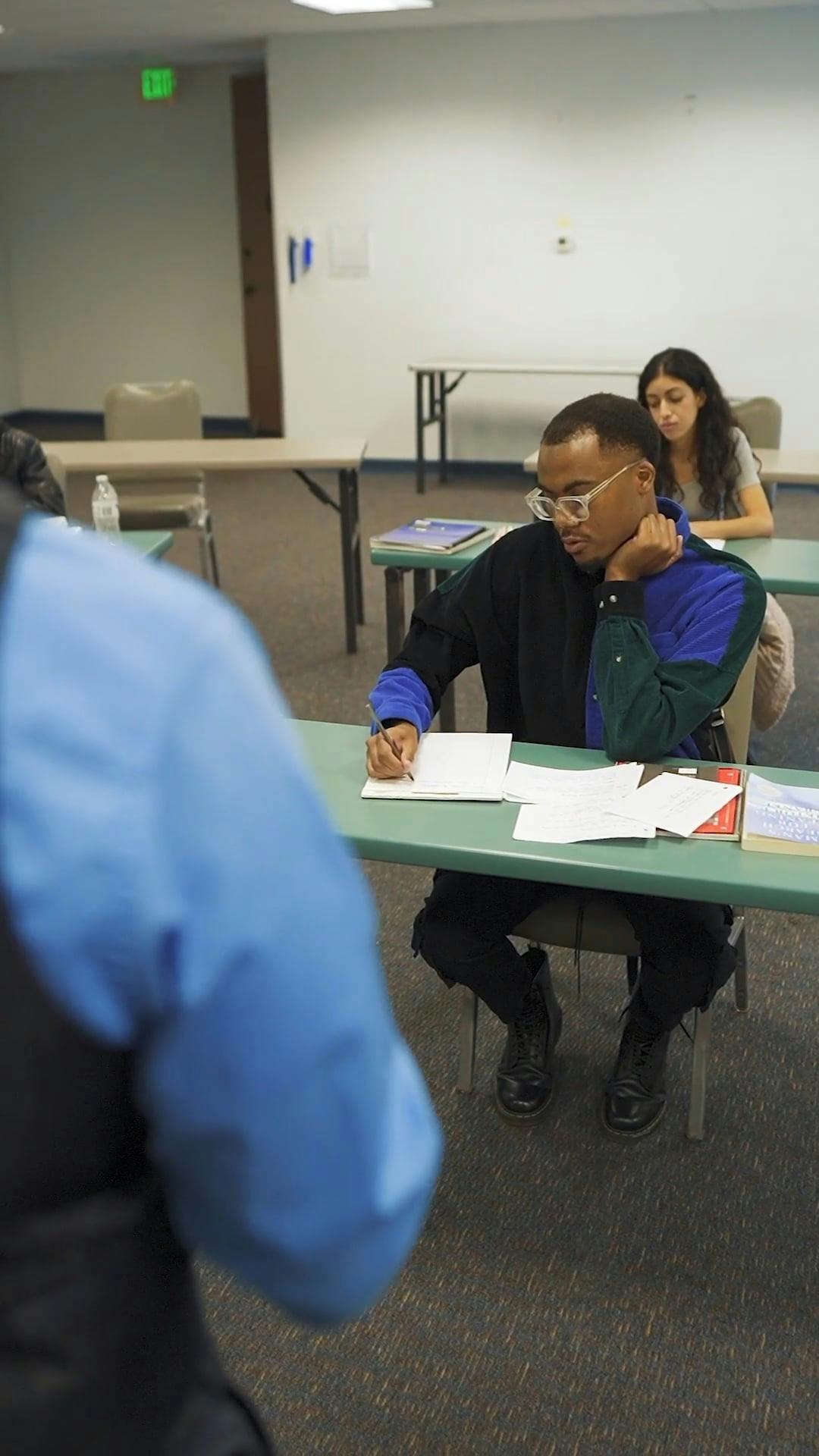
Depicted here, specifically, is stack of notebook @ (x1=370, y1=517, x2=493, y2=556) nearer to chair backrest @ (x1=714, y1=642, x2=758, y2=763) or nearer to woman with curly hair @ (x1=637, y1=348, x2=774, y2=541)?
woman with curly hair @ (x1=637, y1=348, x2=774, y2=541)

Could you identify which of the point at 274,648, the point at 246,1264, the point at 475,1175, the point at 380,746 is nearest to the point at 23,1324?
the point at 246,1264

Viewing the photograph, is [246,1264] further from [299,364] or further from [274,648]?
[299,364]

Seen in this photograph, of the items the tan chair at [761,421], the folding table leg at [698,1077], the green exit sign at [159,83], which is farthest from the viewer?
the green exit sign at [159,83]

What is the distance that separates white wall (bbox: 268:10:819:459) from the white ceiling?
0.20 meters

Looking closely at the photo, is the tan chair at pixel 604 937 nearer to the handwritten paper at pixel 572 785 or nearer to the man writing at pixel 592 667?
the man writing at pixel 592 667

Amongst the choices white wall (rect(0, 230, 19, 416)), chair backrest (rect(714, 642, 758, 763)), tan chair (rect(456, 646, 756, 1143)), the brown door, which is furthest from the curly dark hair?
white wall (rect(0, 230, 19, 416))

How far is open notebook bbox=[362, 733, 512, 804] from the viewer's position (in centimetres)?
171

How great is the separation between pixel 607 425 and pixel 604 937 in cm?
78

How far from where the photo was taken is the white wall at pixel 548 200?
22.2 ft

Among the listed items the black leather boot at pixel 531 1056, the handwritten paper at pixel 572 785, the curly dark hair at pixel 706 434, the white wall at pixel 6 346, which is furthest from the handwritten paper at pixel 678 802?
the white wall at pixel 6 346

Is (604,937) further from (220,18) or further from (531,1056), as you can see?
(220,18)

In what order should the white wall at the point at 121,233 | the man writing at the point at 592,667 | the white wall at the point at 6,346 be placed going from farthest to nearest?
the white wall at the point at 6,346, the white wall at the point at 121,233, the man writing at the point at 592,667

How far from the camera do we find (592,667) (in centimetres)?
189

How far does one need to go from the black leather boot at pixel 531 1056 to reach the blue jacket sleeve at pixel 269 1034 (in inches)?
60.6
